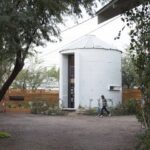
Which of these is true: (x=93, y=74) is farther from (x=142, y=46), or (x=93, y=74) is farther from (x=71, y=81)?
(x=142, y=46)

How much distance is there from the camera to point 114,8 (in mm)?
13883

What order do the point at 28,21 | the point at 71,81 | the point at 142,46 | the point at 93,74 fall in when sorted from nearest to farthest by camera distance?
1. the point at 142,46
2. the point at 28,21
3. the point at 93,74
4. the point at 71,81

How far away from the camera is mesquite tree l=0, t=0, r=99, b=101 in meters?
15.6

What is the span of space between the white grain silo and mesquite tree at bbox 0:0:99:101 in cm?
2275

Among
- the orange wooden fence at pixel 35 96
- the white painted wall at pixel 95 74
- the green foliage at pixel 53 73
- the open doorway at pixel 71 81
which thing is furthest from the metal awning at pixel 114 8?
the green foliage at pixel 53 73

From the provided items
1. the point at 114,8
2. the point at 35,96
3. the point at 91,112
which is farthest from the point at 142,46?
the point at 35,96

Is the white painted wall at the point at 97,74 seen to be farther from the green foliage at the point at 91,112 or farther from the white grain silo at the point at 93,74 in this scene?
the green foliage at the point at 91,112

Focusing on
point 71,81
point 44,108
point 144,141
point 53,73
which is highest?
point 53,73

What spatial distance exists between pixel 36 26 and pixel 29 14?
94 centimetres

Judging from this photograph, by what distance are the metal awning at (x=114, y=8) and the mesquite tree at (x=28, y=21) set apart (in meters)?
1.60

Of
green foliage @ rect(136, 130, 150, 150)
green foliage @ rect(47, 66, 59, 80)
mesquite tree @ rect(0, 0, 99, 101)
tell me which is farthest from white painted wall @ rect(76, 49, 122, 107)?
green foliage @ rect(47, 66, 59, 80)

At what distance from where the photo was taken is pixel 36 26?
17.2 meters

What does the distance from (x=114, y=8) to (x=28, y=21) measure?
3489 mm

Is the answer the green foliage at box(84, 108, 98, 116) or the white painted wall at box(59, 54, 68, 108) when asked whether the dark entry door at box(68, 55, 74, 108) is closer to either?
the white painted wall at box(59, 54, 68, 108)
